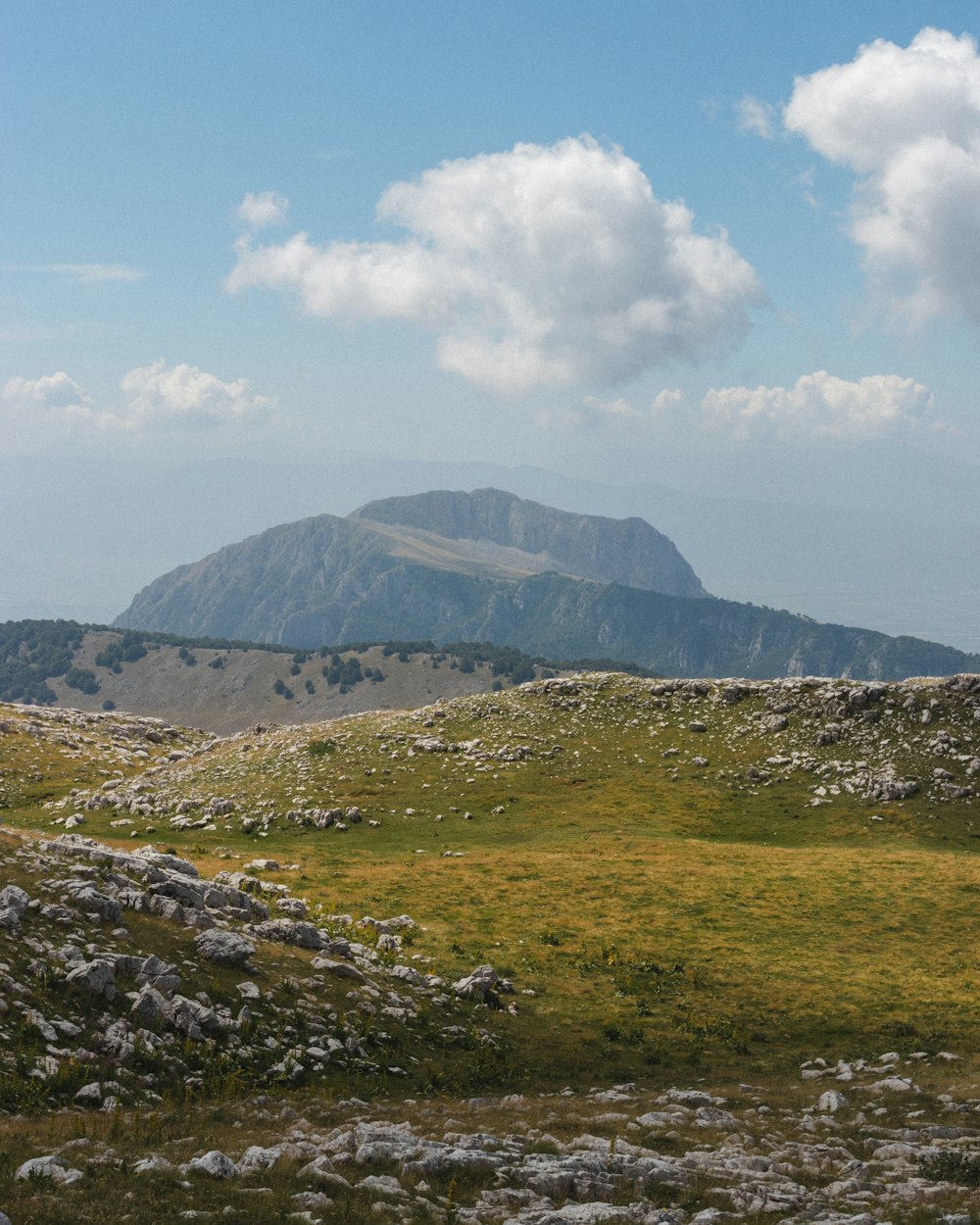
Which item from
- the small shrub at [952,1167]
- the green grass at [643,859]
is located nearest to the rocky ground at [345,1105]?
the small shrub at [952,1167]

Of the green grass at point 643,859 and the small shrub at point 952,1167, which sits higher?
Answer: the small shrub at point 952,1167

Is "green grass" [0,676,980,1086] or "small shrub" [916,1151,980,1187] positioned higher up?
"small shrub" [916,1151,980,1187]

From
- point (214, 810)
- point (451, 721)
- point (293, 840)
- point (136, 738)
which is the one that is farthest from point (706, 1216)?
point (136, 738)

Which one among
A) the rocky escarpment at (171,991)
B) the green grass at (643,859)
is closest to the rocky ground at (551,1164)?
the rocky escarpment at (171,991)

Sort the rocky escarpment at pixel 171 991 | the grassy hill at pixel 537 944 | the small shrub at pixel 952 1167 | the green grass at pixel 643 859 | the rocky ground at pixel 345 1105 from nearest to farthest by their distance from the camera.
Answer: the rocky ground at pixel 345 1105 → the small shrub at pixel 952 1167 → the grassy hill at pixel 537 944 → the rocky escarpment at pixel 171 991 → the green grass at pixel 643 859

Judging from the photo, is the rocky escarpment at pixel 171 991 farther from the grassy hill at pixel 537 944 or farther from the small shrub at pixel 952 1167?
the small shrub at pixel 952 1167

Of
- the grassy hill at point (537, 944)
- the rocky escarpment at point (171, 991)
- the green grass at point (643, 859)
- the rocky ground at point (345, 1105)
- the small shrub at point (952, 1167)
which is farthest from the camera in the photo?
the green grass at point (643, 859)

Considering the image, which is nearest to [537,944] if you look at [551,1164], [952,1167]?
[551,1164]

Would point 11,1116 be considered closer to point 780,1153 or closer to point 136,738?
point 780,1153

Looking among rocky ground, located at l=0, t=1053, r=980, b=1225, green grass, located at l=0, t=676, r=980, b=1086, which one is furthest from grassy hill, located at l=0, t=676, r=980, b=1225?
green grass, located at l=0, t=676, r=980, b=1086

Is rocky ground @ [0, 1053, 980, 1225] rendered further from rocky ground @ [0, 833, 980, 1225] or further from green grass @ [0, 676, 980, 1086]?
green grass @ [0, 676, 980, 1086]

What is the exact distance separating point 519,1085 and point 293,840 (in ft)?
130

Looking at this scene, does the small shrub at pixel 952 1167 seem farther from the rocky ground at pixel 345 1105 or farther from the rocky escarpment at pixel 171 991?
the rocky escarpment at pixel 171 991

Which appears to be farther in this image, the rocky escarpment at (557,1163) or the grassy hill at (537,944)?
the grassy hill at (537,944)
